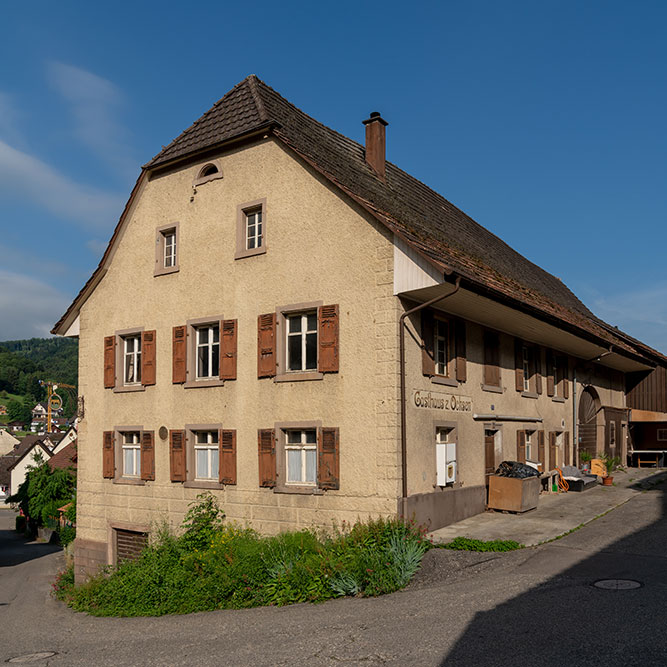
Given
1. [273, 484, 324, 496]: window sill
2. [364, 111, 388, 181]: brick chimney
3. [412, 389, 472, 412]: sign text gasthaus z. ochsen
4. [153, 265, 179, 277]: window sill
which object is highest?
[364, 111, 388, 181]: brick chimney

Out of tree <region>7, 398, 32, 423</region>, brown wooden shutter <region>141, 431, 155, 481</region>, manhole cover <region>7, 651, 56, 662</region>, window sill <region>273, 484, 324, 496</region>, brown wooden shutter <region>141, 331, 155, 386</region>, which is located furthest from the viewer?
tree <region>7, 398, 32, 423</region>

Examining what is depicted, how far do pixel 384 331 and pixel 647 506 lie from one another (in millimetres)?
8683

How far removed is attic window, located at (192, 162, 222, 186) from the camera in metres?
17.8

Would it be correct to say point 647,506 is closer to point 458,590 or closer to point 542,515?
point 542,515

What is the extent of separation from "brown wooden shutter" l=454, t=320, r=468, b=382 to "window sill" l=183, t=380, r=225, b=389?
5.48 metres

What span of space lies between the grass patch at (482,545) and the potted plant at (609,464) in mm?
10222

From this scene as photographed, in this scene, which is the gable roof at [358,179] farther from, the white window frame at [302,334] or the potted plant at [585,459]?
the potted plant at [585,459]

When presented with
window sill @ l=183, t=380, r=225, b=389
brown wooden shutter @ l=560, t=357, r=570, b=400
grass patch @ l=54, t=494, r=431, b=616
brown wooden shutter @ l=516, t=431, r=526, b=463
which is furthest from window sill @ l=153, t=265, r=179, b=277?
brown wooden shutter @ l=560, t=357, r=570, b=400

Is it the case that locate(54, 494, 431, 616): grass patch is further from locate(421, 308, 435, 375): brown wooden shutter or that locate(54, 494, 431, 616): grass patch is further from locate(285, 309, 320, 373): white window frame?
locate(285, 309, 320, 373): white window frame

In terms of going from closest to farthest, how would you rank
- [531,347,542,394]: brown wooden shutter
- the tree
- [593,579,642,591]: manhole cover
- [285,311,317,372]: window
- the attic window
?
[593,579,642,591]: manhole cover → [285,311,317,372]: window → the attic window → [531,347,542,394]: brown wooden shutter → the tree

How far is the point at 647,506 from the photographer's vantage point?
18.0m

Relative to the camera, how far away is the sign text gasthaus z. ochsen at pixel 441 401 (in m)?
15.1

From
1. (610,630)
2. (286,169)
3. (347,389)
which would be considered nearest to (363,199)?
(286,169)

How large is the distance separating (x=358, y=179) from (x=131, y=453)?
368 inches
